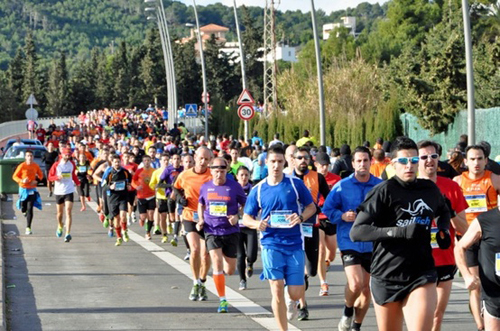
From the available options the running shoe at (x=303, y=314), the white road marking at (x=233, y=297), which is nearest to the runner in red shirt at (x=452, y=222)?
the white road marking at (x=233, y=297)

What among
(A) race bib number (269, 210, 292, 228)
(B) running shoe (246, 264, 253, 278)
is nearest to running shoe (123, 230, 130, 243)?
(B) running shoe (246, 264, 253, 278)

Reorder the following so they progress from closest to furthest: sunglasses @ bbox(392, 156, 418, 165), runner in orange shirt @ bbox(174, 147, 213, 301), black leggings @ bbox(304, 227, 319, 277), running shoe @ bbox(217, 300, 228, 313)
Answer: sunglasses @ bbox(392, 156, 418, 165) < running shoe @ bbox(217, 300, 228, 313) < black leggings @ bbox(304, 227, 319, 277) < runner in orange shirt @ bbox(174, 147, 213, 301)

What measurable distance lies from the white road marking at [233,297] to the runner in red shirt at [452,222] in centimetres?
218

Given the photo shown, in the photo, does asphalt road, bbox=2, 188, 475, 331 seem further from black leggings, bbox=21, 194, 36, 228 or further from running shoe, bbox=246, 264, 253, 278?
black leggings, bbox=21, 194, 36, 228

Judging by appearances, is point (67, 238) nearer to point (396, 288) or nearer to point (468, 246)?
point (396, 288)

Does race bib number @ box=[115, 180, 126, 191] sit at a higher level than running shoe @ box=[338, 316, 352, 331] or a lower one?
higher

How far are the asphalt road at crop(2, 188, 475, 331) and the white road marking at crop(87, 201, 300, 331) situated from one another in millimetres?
11

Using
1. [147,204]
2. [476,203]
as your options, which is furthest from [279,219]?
[147,204]

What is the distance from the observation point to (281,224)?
33.5 ft

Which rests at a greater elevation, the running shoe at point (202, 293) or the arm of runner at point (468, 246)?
the arm of runner at point (468, 246)

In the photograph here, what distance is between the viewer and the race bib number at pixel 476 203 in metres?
11.2

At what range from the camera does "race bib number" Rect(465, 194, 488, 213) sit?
1122 cm

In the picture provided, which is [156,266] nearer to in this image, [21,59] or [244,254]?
[244,254]

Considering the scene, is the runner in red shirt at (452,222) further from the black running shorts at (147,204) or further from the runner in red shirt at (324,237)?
the black running shorts at (147,204)
